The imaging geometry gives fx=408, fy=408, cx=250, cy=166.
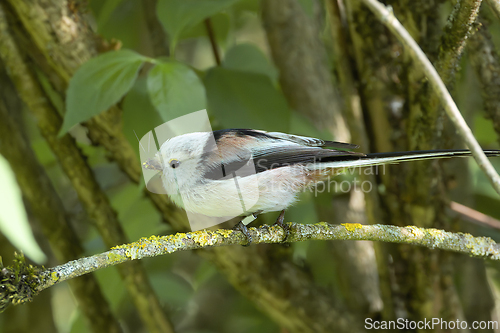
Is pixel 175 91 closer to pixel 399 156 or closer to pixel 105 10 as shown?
pixel 399 156

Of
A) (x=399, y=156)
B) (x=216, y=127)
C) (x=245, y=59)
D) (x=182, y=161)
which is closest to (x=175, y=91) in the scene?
(x=182, y=161)

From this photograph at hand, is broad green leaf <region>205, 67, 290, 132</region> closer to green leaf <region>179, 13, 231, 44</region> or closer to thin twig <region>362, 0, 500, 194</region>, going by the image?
green leaf <region>179, 13, 231, 44</region>

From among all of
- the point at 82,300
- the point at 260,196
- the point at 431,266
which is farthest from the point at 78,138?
the point at 431,266

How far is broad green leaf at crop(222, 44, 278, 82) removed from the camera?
2.00m

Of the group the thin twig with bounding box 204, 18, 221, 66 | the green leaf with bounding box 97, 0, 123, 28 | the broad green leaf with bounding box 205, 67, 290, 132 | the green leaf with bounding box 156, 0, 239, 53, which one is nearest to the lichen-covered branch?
the broad green leaf with bounding box 205, 67, 290, 132

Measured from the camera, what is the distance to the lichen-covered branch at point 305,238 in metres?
1.05

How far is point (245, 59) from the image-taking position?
6.64 feet

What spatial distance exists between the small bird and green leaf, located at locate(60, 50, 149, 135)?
0.29 metres

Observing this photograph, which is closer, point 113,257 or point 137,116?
point 113,257

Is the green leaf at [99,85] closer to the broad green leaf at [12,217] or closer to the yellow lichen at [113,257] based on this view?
the broad green leaf at [12,217]

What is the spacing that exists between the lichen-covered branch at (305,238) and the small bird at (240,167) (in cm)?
8

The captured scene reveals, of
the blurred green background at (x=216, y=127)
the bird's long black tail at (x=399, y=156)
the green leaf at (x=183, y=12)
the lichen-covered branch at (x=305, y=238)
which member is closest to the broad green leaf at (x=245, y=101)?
the blurred green background at (x=216, y=127)

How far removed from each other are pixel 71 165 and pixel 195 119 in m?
0.87

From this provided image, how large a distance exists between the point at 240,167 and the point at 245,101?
482 millimetres
